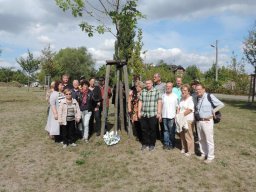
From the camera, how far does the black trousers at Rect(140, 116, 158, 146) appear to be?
8.43 m

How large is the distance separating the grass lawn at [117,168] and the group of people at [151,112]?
0.35m

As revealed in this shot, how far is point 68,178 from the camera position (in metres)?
6.89

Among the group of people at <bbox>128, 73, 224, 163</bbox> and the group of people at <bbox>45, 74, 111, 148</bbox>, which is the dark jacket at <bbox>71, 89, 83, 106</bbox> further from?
the group of people at <bbox>128, 73, 224, 163</bbox>

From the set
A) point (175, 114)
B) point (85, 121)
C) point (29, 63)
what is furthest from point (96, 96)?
point (29, 63)

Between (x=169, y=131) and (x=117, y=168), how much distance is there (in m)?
1.92

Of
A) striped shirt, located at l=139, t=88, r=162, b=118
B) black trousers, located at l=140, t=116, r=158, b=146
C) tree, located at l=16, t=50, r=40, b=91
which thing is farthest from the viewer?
tree, located at l=16, t=50, r=40, b=91

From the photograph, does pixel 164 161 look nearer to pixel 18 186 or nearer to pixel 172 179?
pixel 172 179

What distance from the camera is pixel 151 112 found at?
8344 mm

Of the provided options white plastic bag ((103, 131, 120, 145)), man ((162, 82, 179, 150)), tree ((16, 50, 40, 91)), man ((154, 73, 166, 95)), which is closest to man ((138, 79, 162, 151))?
man ((162, 82, 179, 150))

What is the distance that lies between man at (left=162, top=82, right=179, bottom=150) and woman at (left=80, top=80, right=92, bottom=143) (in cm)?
229

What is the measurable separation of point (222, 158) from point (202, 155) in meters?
0.58

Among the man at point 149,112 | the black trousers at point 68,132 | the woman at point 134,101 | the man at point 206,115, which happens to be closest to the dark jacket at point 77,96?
the black trousers at point 68,132

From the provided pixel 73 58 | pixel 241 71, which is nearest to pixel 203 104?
pixel 241 71

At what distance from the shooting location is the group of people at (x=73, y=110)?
8.98 meters
